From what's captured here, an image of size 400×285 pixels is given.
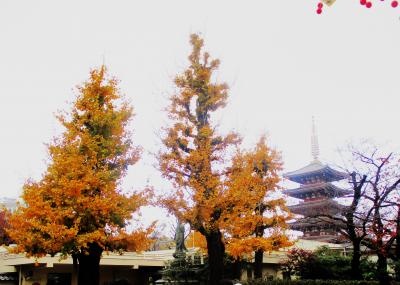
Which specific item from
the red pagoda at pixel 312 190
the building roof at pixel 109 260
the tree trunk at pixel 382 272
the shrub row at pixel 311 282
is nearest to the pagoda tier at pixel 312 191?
A: the red pagoda at pixel 312 190

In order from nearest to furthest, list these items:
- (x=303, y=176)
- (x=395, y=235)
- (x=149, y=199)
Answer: (x=395, y=235) → (x=149, y=199) → (x=303, y=176)

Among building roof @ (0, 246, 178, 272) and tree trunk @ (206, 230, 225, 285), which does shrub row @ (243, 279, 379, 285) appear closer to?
tree trunk @ (206, 230, 225, 285)

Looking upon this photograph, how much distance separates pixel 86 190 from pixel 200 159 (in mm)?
3918

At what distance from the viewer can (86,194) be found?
1292 cm

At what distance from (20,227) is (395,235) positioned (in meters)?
11.1

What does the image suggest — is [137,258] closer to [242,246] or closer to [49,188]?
[242,246]

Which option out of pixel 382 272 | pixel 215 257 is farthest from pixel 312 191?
pixel 382 272

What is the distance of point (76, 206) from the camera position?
12562mm

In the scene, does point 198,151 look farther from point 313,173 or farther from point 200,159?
point 313,173

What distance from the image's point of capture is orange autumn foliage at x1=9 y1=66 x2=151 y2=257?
1235cm

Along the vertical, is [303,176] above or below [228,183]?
above

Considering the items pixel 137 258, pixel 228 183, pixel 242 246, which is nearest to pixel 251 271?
pixel 137 258

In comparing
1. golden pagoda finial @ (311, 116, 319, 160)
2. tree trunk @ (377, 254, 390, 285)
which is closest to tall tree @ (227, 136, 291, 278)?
tree trunk @ (377, 254, 390, 285)

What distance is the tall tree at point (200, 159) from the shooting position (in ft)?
46.7
